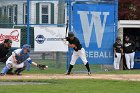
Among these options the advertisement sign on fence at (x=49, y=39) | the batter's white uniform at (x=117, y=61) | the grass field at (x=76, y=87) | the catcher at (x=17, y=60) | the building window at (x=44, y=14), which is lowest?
the batter's white uniform at (x=117, y=61)

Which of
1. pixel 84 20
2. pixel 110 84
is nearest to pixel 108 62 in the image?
pixel 84 20

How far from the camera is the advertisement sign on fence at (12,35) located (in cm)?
2207

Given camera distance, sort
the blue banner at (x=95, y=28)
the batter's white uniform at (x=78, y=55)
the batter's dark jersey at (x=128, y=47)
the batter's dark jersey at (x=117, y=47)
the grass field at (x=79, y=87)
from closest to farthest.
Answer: the grass field at (x=79, y=87) < the batter's white uniform at (x=78, y=55) < the blue banner at (x=95, y=28) < the batter's dark jersey at (x=117, y=47) < the batter's dark jersey at (x=128, y=47)

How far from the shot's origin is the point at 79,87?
15078mm

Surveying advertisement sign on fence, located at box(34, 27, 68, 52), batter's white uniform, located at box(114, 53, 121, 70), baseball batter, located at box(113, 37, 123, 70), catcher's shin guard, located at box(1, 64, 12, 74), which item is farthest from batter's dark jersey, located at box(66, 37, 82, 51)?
batter's white uniform, located at box(114, 53, 121, 70)

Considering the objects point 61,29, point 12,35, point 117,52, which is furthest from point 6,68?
point 117,52

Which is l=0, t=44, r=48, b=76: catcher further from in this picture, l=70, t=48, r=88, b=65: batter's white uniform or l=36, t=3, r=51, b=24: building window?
l=36, t=3, r=51, b=24: building window

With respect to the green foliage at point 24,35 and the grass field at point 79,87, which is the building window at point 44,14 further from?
the grass field at point 79,87

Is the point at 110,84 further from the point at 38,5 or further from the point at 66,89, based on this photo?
the point at 38,5

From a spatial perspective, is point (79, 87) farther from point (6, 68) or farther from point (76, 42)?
point (76, 42)

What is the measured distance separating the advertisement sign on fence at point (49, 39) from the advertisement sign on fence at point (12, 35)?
32.2 inches

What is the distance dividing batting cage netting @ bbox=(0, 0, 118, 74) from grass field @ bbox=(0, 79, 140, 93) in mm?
5141

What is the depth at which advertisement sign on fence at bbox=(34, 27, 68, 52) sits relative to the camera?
2195cm

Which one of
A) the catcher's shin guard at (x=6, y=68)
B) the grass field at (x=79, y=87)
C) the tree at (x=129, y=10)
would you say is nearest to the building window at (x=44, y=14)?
the catcher's shin guard at (x=6, y=68)
